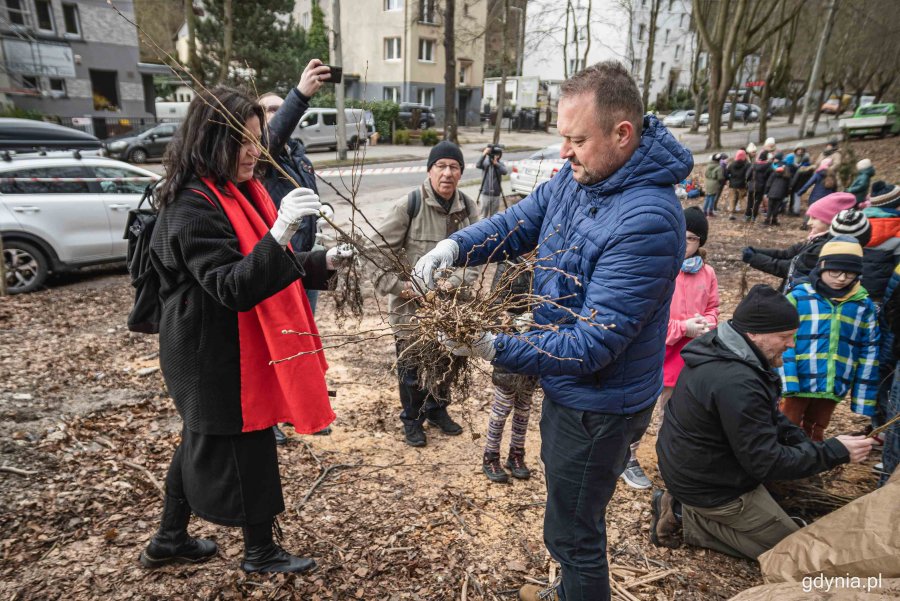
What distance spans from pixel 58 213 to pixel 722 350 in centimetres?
790

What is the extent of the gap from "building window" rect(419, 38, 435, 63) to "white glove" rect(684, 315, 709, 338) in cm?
3802

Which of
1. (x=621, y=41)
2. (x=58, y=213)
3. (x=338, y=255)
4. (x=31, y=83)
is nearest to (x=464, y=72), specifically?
(x=621, y=41)

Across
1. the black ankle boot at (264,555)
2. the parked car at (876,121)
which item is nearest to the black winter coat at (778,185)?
the black ankle boot at (264,555)

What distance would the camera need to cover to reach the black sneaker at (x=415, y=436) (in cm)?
379

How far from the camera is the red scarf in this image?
217 centimetres

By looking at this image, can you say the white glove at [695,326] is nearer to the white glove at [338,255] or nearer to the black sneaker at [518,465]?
the black sneaker at [518,465]

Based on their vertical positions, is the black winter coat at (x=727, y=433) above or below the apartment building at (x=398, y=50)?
below

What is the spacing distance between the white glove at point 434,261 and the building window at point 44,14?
29090mm

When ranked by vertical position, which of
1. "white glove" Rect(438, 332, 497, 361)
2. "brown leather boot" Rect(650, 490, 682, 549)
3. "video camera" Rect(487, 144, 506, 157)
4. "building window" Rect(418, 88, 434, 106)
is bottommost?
"brown leather boot" Rect(650, 490, 682, 549)

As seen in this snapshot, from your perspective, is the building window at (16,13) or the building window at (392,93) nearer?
the building window at (16,13)

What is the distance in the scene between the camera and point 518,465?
347cm

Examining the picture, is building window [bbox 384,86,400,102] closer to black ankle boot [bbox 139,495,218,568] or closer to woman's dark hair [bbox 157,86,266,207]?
woman's dark hair [bbox 157,86,266,207]

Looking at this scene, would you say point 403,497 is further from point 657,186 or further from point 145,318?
point 657,186

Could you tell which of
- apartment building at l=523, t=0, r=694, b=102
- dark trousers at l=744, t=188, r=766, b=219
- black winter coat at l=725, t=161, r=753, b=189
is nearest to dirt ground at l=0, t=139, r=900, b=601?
dark trousers at l=744, t=188, r=766, b=219
